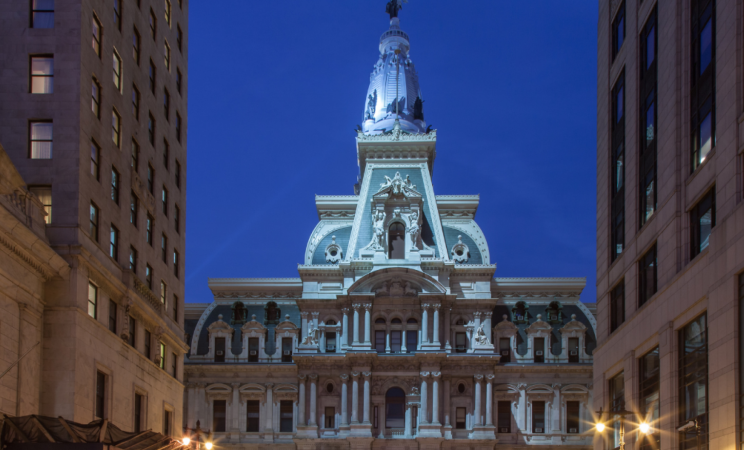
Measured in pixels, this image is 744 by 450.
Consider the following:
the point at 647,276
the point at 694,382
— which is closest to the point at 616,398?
the point at 647,276

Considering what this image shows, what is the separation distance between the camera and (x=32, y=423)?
33406mm

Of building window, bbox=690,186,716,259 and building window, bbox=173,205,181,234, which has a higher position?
building window, bbox=173,205,181,234

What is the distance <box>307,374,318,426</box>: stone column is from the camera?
86.1 metres

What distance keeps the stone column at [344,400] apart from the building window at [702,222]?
164ft

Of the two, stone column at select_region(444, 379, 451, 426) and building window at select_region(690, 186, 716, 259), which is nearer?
building window at select_region(690, 186, 716, 259)

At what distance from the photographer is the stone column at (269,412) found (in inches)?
3484

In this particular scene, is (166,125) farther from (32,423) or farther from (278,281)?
(278,281)

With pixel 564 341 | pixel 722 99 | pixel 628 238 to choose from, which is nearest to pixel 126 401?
pixel 628 238

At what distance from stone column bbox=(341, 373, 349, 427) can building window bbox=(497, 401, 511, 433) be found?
13.7 metres

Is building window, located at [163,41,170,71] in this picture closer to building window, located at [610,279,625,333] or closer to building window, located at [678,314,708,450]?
building window, located at [610,279,625,333]

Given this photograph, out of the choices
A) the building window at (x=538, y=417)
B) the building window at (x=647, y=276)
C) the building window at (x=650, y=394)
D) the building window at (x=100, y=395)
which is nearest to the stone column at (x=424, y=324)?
the building window at (x=538, y=417)

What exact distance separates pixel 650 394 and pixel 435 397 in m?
42.2

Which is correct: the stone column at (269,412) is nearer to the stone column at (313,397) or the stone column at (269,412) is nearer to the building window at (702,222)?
the stone column at (313,397)

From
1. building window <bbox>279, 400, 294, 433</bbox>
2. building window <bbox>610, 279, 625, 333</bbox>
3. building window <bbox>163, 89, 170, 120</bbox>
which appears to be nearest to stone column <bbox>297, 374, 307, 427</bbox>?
building window <bbox>279, 400, 294, 433</bbox>
